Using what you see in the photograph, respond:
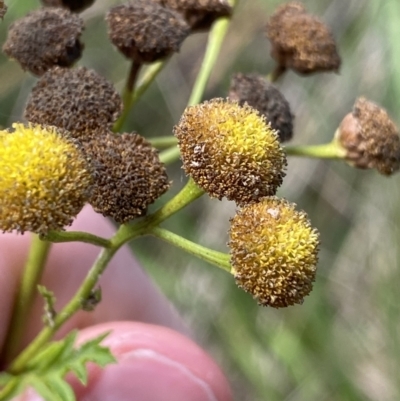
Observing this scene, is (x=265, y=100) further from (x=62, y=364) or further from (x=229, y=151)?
(x=62, y=364)

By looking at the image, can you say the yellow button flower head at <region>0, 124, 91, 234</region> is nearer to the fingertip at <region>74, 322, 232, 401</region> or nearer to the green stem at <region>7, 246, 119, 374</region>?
the green stem at <region>7, 246, 119, 374</region>

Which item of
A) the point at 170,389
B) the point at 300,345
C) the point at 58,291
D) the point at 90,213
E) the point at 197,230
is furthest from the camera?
the point at 197,230

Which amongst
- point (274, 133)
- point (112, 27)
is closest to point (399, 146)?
point (274, 133)

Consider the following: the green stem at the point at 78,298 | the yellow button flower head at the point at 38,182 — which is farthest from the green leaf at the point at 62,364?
the yellow button flower head at the point at 38,182

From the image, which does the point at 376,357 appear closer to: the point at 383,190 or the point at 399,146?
the point at 383,190

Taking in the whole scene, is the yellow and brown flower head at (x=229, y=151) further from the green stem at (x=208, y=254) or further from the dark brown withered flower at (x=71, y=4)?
the dark brown withered flower at (x=71, y=4)

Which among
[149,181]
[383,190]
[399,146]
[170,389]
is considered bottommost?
[383,190]

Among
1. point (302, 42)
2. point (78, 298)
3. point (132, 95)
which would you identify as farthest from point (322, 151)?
point (78, 298)
